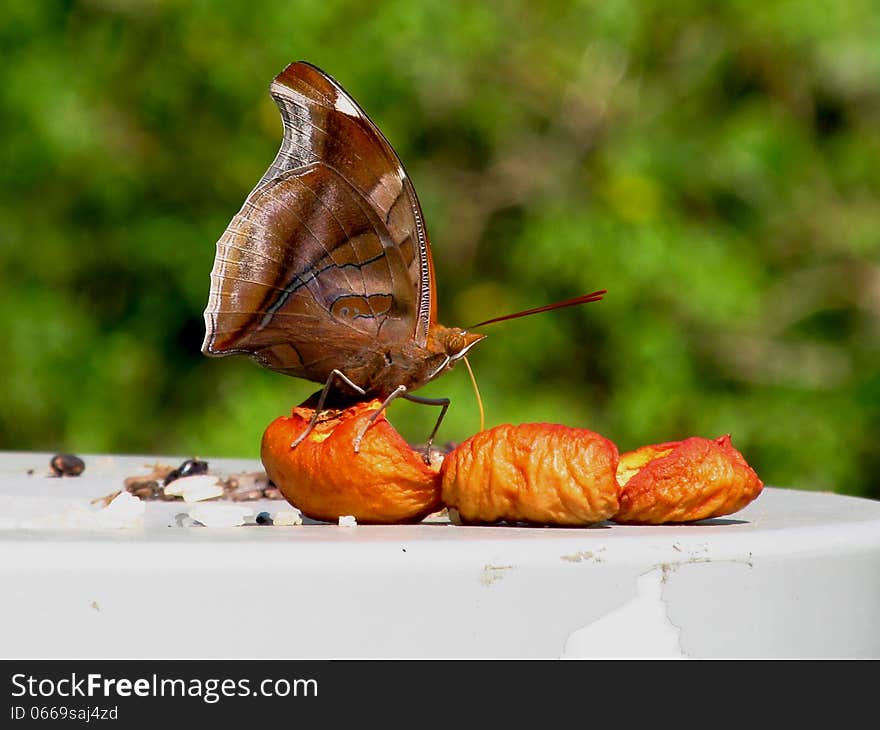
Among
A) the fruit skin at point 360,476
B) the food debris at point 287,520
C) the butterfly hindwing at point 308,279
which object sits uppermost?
the butterfly hindwing at point 308,279

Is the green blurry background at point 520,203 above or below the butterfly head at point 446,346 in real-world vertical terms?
above

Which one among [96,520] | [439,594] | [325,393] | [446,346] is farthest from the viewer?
[446,346]

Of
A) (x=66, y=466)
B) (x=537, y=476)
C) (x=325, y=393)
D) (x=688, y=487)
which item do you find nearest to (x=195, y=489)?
(x=325, y=393)

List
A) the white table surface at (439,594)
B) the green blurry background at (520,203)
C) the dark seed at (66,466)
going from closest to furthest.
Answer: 1. the white table surface at (439,594)
2. the dark seed at (66,466)
3. the green blurry background at (520,203)

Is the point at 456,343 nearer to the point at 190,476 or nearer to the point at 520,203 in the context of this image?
the point at 190,476

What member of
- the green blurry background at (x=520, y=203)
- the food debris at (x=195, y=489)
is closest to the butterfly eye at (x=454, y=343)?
the food debris at (x=195, y=489)

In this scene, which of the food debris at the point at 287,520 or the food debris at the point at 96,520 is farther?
the food debris at the point at 287,520

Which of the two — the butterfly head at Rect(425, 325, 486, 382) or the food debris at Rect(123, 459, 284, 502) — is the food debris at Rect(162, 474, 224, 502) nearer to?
the food debris at Rect(123, 459, 284, 502)

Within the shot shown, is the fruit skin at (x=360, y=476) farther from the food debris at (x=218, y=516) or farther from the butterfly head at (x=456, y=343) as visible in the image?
the butterfly head at (x=456, y=343)
